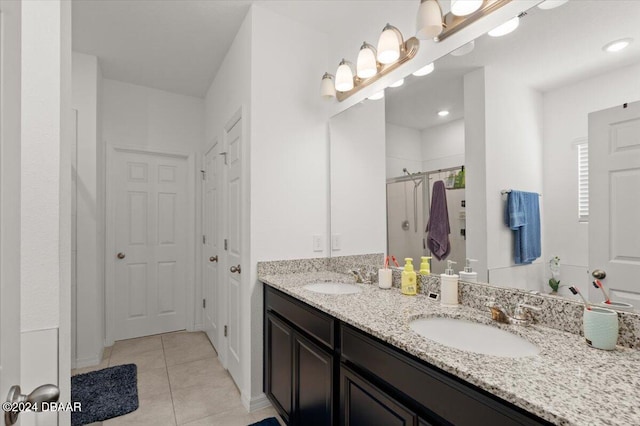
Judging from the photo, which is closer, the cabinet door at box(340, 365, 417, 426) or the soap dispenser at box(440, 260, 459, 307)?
the cabinet door at box(340, 365, 417, 426)

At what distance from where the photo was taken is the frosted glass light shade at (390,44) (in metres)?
1.78

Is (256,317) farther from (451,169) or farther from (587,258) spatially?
(587,258)

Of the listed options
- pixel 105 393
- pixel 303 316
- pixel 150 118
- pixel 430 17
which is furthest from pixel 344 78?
pixel 105 393

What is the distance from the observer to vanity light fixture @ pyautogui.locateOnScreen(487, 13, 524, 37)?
1297 mm

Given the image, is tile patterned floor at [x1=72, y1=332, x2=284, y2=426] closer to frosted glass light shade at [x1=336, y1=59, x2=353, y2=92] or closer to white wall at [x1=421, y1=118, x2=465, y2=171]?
white wall at [x1=421, y1=118, x2=465, y2=171]

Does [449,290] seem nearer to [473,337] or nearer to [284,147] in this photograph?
[473,337]

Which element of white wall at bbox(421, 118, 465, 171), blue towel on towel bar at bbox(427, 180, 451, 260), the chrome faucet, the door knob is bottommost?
the chrome faucet

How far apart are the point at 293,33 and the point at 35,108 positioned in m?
1.86

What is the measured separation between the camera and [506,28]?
133cm

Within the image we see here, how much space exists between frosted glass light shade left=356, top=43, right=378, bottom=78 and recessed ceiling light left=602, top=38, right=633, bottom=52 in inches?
45.1

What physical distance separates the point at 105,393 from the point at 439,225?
2.61m

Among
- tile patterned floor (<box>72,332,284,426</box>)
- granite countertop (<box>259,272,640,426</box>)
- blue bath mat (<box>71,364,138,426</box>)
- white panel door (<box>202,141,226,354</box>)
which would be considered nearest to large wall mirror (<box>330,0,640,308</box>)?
granite countertop (<box>259,272,640,426</box>)

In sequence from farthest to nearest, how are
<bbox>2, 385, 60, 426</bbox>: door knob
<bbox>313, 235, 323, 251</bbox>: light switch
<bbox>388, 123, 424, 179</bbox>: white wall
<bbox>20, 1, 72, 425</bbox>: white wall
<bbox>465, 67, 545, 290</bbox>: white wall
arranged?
<bbox>313, 235, 323, 251</bbox>: light switch < <bbox>388, 123, 424, 179</bbox>: white wall < <bbox>465, 67, 545, 290</bbox>: white wall < <bbox>20, 1, 72, 425</bbox>: white wall < <bbox>2, 385, 60, 426</bbox>: door knob

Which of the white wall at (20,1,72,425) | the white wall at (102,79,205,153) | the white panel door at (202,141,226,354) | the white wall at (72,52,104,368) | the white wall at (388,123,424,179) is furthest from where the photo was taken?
the white wall at (102,79,205,153)
